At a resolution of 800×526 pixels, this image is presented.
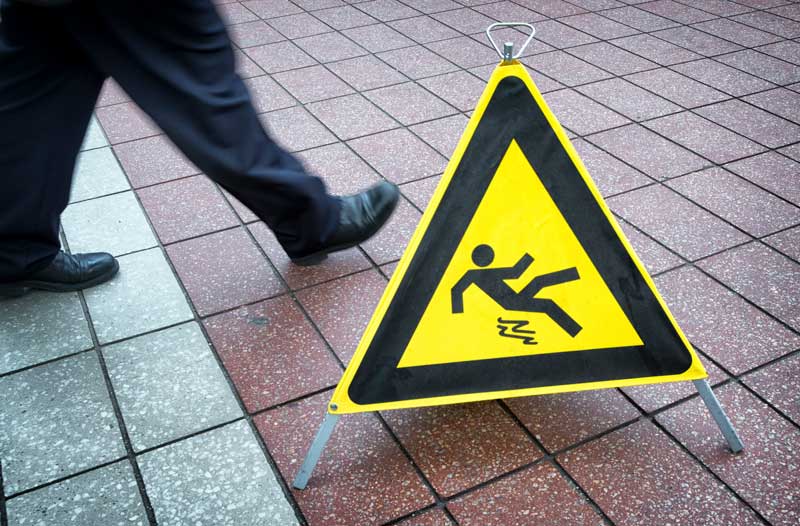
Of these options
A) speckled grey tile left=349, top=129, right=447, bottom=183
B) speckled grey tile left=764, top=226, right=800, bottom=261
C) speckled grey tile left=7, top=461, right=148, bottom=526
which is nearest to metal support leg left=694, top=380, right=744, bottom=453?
speckled grey tile left=764, top=226, right=800, bottom=261

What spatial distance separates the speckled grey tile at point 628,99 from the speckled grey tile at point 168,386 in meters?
2.61

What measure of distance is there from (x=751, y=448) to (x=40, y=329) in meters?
2.26

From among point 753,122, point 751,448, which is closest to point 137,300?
point 751,448

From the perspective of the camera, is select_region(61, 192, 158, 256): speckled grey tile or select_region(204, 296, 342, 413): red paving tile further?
select_region(61, 192, 158, 256): speckled grey tile

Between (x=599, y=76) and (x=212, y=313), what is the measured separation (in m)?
2.86

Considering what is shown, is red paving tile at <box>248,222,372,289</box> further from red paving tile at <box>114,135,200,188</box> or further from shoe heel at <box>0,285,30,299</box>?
shoe heel at <box>0,285,30,299</box>

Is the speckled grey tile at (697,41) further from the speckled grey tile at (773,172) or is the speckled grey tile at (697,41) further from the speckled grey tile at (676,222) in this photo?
the speckled grey tile at (676,222)

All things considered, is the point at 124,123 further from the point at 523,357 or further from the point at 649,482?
the point at 649,482

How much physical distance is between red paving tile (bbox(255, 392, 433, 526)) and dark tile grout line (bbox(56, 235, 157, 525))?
1.11ft

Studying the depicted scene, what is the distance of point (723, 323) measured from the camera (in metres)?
2.43

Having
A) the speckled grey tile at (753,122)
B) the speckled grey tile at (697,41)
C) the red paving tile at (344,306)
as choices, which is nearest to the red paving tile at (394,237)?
the red paving tile at (344,306)

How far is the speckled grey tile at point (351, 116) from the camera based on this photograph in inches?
146

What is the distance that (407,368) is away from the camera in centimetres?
181

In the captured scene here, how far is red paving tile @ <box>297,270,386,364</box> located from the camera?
2.40 metres
